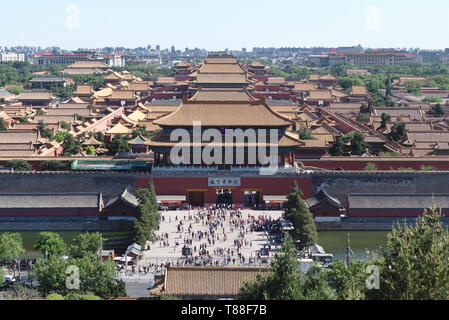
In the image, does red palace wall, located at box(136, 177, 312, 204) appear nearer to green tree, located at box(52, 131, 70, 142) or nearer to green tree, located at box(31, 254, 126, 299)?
green tree, located at box(31, 254, 126, 299)

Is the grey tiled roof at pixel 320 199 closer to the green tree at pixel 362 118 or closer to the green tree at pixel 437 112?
the green tree at pixel 362 118

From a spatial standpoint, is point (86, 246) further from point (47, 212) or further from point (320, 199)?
point (320, 199)

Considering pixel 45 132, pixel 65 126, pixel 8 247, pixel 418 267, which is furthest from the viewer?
pixel 65 126

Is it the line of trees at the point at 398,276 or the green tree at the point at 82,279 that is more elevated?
the line of trees at the point at 398,276

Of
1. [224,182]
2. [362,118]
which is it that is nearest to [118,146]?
[224,182]

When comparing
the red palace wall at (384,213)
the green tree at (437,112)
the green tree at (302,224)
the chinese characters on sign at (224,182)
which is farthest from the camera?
the green tree at (437,112)

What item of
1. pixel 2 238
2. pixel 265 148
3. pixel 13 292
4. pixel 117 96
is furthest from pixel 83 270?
pixel 117 96

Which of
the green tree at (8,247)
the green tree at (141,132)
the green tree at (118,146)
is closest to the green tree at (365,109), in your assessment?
the green tree at (141,132)

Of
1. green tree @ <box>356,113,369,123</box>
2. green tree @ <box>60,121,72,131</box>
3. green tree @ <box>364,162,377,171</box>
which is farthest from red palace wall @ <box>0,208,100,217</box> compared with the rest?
green tree @ <box>356,113,369,123</box>
